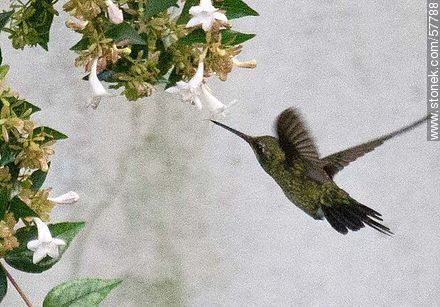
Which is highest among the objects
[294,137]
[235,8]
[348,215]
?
[235,8]

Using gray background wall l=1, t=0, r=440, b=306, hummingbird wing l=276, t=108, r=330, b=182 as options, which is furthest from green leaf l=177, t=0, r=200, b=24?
gray background wall l=1, t=0, r=440, b=306

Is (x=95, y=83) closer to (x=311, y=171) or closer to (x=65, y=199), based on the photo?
(x=65, y=199)

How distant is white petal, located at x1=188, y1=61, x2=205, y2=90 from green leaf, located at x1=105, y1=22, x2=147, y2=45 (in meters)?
0.05

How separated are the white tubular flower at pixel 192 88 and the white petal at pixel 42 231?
5.6 inches

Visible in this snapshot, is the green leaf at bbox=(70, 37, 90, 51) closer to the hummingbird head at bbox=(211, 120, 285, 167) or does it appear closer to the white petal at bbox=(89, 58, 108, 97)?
the white petal at bbox=(89, 58, 108, 97)

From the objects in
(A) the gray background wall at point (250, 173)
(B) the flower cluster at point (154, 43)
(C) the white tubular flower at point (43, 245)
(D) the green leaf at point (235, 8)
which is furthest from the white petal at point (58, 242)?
(A) the gray background wall at point (250, 173)

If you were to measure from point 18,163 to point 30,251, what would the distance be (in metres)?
0.09

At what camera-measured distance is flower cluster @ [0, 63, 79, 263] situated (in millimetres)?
587

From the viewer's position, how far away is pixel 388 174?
1.40 m

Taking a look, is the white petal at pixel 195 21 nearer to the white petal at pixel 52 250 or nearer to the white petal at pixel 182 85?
the white petal at pixel 182 85

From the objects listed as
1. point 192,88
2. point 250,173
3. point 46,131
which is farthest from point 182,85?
point 250,173

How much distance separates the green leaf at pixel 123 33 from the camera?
0.58 meters

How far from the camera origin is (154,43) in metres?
0.62

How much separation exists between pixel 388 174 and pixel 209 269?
352mm
